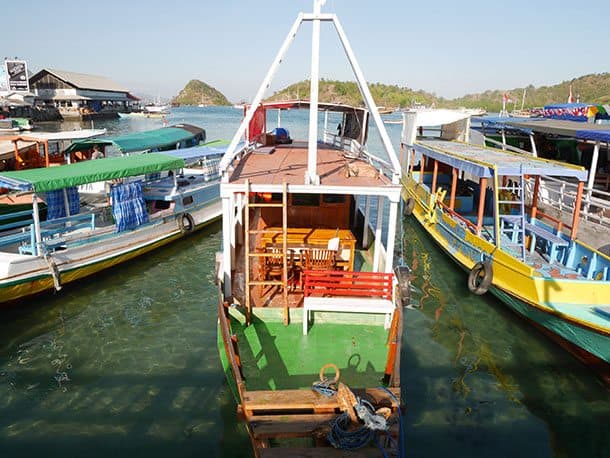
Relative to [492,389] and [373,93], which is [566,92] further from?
[492,389]

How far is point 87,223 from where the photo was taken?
14.0 meters

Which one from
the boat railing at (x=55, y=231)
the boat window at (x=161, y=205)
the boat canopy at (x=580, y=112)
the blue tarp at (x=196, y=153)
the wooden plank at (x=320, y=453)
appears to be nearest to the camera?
the wooden plank at (x=320, y=453)

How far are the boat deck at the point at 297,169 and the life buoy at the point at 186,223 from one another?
19.1ft

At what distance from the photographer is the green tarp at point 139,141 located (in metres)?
18.1

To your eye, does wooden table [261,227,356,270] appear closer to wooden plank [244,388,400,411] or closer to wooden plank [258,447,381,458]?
wooden plank [244,388,400,411]

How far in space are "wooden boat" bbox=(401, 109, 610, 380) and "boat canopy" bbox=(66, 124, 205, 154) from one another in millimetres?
12380

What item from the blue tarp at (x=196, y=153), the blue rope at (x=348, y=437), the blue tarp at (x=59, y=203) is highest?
the blue tarp at (x=196, y=153)

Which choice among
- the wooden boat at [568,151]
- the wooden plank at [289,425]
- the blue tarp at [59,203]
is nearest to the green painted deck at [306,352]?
the wooden plank at [289,425]

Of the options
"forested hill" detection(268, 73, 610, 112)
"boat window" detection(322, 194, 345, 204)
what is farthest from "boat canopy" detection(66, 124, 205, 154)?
"forested hill" detection(268, 73, 610, 112)

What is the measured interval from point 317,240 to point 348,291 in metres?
1.99

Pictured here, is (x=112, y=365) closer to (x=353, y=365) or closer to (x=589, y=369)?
(x=353, y=365)

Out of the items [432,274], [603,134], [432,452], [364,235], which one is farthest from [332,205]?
[603,134]

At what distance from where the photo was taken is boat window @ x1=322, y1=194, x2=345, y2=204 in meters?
10.4

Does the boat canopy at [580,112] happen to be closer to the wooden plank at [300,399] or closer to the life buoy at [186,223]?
the life buoy at [186,223]
